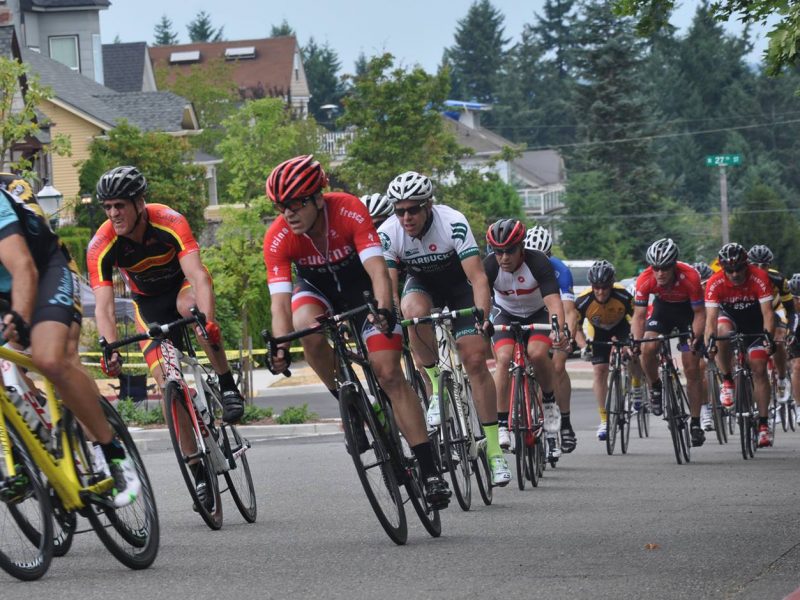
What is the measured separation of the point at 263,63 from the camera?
356ft

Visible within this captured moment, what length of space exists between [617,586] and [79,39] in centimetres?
6198

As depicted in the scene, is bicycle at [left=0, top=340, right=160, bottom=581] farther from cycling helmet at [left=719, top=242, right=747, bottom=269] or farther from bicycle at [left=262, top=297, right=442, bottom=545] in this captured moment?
cycling helmet at [left=719, top=242, right=747, bottom=269]

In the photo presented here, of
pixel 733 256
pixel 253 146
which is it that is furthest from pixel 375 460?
pixel 253 146

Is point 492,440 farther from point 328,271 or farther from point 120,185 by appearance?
point 120,185

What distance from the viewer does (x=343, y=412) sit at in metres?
8.22

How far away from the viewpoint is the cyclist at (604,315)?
1734cm

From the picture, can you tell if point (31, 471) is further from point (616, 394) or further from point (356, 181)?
point (356, 181)

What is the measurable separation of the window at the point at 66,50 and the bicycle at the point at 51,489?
6083 cm

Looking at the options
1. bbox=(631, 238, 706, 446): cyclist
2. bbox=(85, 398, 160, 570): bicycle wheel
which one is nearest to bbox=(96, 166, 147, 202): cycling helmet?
bbox=(85, 398, 160, 570): bicycle wheel

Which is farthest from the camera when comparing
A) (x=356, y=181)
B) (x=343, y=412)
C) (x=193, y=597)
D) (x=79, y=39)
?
(x=79, y=39)

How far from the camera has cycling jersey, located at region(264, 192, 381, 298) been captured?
8.97 meters

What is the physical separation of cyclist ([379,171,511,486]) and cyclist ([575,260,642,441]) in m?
5.56

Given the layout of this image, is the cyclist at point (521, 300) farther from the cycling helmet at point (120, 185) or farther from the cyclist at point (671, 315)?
the cycling helmet at point (120, 185)

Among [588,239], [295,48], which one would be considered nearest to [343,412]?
[588,239]
